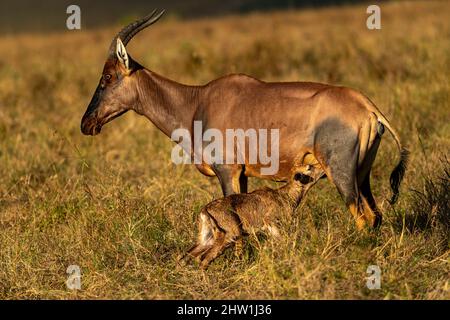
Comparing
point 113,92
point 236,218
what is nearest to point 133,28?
point 113,92

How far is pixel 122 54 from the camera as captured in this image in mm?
8781

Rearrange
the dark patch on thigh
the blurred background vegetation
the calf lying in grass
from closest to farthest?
the calf lying in grass → the dark patch on thigh → the blurred background vegetation

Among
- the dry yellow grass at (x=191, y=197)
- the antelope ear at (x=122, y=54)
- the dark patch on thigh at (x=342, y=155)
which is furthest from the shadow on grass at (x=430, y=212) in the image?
the antelope ear at (x=122, y=54)

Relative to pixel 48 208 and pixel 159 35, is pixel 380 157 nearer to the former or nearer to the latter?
pixel 48 208

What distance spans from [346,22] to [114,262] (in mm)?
18519

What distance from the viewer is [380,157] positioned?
10.5 metres

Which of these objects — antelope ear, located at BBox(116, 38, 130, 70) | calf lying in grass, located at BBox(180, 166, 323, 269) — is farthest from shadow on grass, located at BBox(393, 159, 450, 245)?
antelope ear, located at BBox(116, 38, 130, 70)

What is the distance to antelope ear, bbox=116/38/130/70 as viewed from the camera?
28.5ft

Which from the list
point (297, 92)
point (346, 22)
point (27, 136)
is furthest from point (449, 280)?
point (346, 22)

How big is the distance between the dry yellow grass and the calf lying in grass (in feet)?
0.47

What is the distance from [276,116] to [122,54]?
171 centimetres

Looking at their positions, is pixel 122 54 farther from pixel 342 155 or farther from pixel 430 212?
pixel 430 212

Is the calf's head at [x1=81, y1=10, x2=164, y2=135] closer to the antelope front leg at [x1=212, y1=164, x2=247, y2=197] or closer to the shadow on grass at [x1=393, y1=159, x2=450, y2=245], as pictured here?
the antelope front leg at [x1=212, y1=164, x2=247, y2=197]

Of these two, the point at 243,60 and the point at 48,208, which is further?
the point at 243,60
